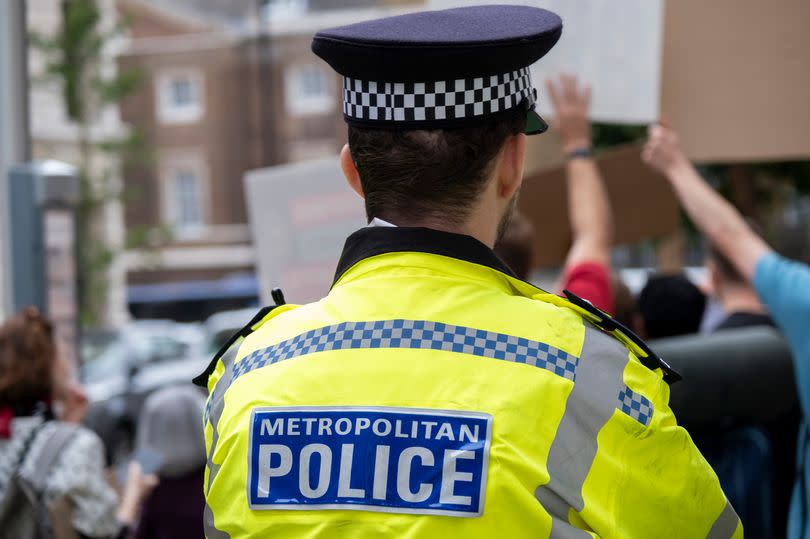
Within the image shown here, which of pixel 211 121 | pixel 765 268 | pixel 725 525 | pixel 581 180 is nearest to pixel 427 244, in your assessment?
pixel 725 525

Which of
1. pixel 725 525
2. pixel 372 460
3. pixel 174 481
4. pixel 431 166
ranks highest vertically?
pixel 431 166

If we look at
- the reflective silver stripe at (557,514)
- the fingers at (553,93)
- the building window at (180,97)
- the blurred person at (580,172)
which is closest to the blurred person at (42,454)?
the blurred person at (580,172)

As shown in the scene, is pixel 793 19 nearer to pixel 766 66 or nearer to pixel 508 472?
pixel 766 66

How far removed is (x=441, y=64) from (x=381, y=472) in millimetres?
501

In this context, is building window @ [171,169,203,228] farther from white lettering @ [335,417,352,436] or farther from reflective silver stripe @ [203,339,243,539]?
white lettering @ [335,417,352,436]

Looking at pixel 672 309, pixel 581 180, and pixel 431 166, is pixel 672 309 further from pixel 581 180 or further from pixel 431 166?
pixel 431 166

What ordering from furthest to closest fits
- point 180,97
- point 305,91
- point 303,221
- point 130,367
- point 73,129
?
point 180,97
point 305,91
point 73,129
point 130,367
point 303,221

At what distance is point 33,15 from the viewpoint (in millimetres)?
18859

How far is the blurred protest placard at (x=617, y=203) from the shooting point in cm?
308

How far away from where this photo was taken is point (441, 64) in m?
1.31

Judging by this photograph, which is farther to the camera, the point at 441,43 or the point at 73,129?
the point at 73,129

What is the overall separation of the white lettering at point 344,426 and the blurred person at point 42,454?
2004 millimetres

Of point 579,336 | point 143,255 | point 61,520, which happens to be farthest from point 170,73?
point 579,336

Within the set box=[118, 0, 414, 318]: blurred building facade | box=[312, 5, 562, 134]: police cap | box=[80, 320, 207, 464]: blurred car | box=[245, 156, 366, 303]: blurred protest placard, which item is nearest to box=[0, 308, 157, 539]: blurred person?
box=[245, 156, 366, 303]: blurred protest placard
